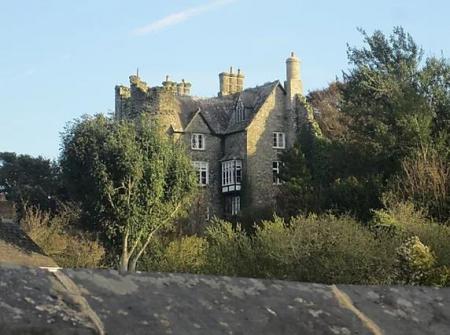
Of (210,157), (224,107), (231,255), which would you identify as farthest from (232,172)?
(231,255)

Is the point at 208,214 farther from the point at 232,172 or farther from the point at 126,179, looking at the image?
the point at 126,179

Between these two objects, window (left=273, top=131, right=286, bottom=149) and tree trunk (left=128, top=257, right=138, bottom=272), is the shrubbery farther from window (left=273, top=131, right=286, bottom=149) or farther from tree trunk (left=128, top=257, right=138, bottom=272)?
window (left=273, top=131, right=286, bottom=149)

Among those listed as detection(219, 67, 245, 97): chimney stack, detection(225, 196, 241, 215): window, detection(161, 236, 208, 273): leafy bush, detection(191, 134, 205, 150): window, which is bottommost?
detection(161, 236, 208, 273): leafy bush

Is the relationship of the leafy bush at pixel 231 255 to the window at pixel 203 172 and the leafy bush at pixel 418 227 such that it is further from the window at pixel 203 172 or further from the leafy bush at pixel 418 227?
the window at pixel 203 172

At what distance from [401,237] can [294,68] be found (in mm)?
39638

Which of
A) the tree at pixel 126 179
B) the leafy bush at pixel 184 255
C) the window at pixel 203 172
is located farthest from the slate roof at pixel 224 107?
the leafy bush at pixel 184 255

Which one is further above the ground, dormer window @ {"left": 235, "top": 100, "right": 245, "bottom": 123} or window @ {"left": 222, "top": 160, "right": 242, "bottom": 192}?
dormer window @ {"left": 235, "top": 100, "right": 245, "bottom": 123}

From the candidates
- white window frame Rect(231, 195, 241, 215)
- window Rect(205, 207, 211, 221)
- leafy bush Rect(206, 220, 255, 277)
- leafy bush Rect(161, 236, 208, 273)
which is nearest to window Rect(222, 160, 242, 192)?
white window frame Rect(231, 195, 241, 215)

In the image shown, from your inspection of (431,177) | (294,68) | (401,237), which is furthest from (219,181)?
(401,237)

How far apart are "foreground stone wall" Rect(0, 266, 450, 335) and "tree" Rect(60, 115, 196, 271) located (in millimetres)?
44674

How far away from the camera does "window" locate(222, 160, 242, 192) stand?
7412 cm

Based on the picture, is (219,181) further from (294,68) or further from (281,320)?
(281,320)

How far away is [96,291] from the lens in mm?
3824

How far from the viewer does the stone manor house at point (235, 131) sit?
7356cm
